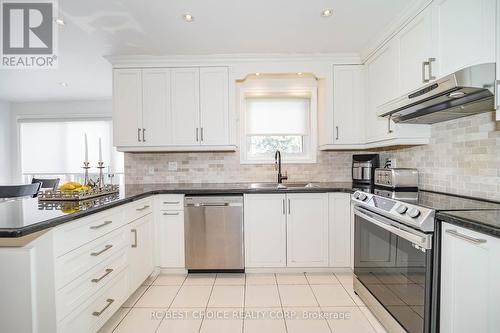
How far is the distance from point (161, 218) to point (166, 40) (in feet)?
6.08

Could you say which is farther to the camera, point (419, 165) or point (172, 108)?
point (172, 108)

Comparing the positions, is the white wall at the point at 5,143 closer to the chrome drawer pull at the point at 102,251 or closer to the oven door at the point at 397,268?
the chrome drawer pull at the point at 102,251

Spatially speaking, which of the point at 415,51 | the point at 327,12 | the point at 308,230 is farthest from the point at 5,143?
the point at 415,51

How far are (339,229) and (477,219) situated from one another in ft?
5.21

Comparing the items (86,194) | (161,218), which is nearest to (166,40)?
(86,194)

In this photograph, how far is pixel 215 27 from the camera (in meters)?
2.30

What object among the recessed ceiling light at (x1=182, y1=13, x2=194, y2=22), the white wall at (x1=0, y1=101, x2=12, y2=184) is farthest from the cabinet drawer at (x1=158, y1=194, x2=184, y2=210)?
the white wall at (x1=0, y1=101, x2=12, y2=184)

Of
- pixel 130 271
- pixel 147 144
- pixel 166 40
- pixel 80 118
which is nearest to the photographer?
pixel 130 271

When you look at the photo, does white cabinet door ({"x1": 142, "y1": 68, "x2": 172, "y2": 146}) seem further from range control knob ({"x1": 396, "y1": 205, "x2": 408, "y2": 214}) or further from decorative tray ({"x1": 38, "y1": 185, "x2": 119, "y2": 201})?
range control knob ({"x1": 396, "y1": 205, "x2": 408, "y2": 214})

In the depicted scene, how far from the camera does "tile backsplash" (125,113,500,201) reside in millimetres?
1648

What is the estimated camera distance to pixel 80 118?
5160mm

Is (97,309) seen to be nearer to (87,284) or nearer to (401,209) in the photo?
(87,284)

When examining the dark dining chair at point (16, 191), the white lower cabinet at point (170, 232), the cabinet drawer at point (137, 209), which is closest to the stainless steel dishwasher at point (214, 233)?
the white lower cabinet at point (170, 232)

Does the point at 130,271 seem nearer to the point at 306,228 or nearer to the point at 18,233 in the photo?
the point at 18,233
